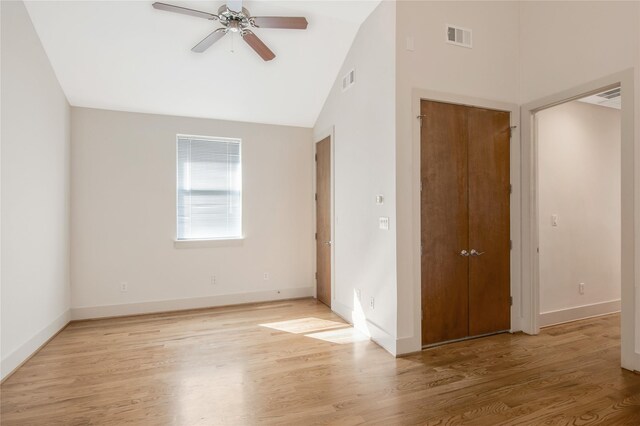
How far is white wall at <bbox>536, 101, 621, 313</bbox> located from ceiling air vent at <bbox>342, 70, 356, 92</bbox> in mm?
2140

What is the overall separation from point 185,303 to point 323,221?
2309 mm

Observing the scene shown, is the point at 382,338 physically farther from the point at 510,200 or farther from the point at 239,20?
the point at 239,20

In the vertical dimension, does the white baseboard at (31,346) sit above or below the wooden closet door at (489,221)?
below

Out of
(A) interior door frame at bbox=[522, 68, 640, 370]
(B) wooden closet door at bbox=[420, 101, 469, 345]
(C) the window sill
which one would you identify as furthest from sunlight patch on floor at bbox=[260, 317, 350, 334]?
(A) interior door frame at bbox=[522, 68, 640, 370]

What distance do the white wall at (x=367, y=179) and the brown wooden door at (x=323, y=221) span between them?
282mm

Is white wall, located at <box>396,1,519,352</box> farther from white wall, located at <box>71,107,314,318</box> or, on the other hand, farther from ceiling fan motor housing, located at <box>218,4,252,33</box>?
white wall, located at <box>71,107,314,318</box>

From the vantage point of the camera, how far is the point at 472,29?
11.2ft

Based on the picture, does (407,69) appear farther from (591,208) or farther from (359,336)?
(591,208)

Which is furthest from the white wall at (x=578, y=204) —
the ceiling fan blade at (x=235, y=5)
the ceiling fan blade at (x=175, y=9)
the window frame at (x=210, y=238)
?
the window frame at (x=210, y=238)

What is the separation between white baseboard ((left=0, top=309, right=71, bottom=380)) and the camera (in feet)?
9.05

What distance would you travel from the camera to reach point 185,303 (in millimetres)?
4680

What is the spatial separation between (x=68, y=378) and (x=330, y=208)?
3284mm

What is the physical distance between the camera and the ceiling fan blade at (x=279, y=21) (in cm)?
283

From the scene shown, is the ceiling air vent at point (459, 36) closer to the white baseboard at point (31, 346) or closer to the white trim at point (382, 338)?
the white trim at point (382, 338)
